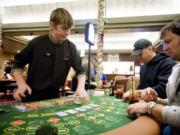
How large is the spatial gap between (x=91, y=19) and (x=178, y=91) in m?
5.42

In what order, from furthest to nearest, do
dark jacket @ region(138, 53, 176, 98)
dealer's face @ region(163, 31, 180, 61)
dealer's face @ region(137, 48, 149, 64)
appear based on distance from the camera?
dealer's face @ region(137, 48, 149, 64) → dark jacket @ region(138, 53, 176, 98) → dealer's face @ region(163, 31, 180, 61)

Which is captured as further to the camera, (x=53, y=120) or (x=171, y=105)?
(x=171, y=105)

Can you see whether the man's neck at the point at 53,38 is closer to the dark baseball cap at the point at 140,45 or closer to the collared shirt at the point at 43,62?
the collared shirt at the point at 43,62

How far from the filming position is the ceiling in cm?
596

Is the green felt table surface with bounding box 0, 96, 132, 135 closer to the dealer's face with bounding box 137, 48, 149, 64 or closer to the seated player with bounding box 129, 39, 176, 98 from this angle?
the seated player with bounding box 129, 39, 176, 98

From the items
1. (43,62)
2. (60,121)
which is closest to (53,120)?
(60,121)

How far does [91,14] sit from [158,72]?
442 cm

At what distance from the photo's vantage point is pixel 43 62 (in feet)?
6.96

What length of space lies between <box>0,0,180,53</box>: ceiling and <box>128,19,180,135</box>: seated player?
4.69 meters

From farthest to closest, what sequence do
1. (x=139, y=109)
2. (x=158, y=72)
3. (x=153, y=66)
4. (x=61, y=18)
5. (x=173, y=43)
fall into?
(x=153, y=66), (x=158, y=72), (x=61, y=18), (x=173, y=43), (x=139, y=109)

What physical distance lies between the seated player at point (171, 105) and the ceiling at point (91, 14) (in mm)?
4693

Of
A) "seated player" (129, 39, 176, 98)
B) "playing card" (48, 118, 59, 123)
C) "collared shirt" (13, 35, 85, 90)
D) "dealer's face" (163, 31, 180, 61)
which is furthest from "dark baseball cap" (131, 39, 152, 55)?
"playing card" (48, 118, 59, 123)

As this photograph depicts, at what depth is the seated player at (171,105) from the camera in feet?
3.83

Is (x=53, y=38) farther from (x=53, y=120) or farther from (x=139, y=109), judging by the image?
(x=139, y=109)
